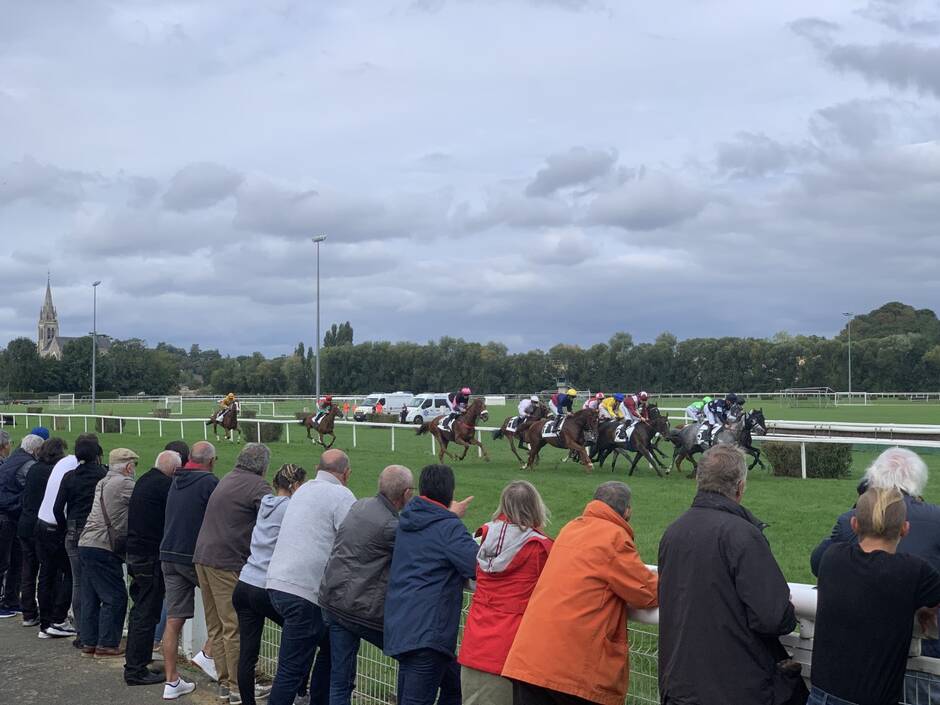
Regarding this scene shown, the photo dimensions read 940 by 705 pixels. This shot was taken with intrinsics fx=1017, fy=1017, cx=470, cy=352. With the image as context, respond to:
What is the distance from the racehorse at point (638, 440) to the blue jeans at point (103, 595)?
10662 millimetres

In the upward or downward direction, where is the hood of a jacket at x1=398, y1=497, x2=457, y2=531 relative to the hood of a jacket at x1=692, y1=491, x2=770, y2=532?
downward

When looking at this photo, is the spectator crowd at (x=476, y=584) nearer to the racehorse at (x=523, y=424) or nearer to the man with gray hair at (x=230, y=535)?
the man with gray hair at (x=230, y=535)

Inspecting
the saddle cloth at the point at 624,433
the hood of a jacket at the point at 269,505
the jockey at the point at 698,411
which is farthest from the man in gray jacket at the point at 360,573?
the jockey at the point at 698,411

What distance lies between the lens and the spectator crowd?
274 cm

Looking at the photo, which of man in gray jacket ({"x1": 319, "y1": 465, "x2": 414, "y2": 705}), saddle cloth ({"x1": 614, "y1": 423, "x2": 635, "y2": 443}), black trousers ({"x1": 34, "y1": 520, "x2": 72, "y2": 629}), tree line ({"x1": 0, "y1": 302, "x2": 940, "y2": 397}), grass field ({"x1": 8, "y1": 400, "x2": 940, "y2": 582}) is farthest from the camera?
tree line ({"x1": 0, "y1": 302, "x2": 940, "y2": 397})

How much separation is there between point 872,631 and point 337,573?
6.94 ft

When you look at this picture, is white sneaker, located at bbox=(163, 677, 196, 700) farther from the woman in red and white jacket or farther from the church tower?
the church tower

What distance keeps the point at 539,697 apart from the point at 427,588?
64cm

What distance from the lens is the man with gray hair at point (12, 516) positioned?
7090 millimetres

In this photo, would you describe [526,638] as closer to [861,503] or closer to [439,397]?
[861,503]

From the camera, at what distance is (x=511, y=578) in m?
3.45

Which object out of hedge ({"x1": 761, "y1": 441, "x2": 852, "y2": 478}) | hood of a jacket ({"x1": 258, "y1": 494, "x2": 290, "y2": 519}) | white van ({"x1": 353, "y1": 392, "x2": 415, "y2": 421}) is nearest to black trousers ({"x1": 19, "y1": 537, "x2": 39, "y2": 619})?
hood of a jacket ({"x1": 258, "y1": 494, "x2": 290, "y2": 519})

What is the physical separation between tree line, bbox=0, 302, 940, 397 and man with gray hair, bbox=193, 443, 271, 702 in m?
61.2

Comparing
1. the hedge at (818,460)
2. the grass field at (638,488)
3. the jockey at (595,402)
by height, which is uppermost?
the jockey at (595,402)
